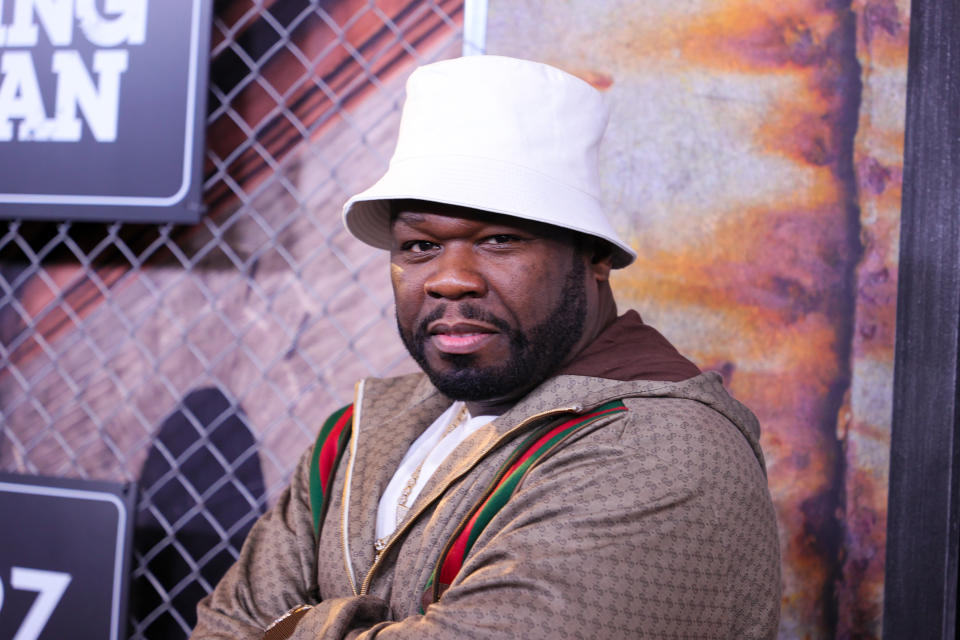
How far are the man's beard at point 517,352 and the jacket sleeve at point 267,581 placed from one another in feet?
1.21

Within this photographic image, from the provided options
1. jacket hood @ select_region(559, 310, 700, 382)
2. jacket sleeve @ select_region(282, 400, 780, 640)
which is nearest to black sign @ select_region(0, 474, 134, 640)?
jacket sleeve @ select_region(282, 400, 780, 640)

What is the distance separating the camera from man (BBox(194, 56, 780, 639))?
1.07m

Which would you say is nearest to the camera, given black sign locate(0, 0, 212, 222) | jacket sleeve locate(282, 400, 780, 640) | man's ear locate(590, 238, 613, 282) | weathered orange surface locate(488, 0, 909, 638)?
jacket sleeve locate(282, 400, 780, 640)

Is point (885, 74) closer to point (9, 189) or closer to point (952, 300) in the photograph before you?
point (952, 300)

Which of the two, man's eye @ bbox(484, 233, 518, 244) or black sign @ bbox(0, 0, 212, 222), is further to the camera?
black sign @ bbox(0, 0, 212, 222)

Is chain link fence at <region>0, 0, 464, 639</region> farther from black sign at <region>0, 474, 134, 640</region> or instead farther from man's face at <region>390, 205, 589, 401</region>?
man's face at <region>390, 205, 589, 401</region>

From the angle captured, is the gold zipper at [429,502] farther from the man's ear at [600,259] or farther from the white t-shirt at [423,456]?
the man's ear at [600,259]

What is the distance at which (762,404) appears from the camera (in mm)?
1799

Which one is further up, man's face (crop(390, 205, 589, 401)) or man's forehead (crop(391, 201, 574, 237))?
man's forehead (crop(391, 201, 574, 237))

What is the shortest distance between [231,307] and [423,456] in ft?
2.87

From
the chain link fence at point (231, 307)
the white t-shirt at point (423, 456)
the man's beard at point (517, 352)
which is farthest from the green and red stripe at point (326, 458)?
the chain link fence at point (231, 307)

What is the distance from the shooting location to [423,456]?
1.49m

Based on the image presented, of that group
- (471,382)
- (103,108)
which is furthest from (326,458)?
(103,108)

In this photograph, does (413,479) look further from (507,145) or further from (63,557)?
(63,557)
